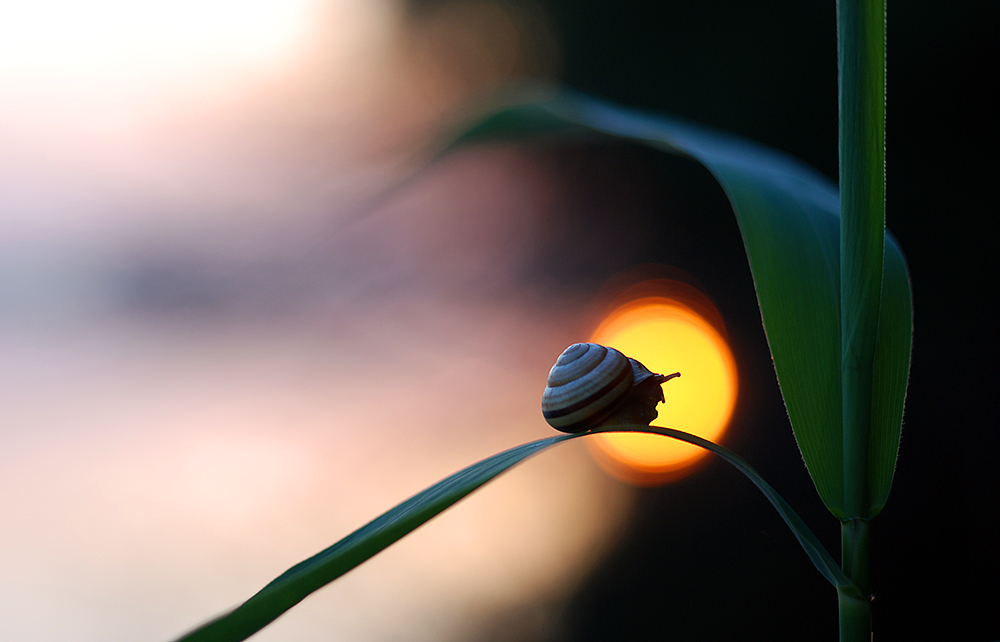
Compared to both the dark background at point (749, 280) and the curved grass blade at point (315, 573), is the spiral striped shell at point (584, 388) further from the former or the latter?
the dark background at point (749, 280)

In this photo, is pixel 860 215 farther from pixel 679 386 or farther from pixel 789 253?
pixel 679 386

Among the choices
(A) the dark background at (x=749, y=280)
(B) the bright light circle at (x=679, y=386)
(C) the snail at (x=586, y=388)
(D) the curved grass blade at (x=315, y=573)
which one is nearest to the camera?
(D) the curved grass blade at (x=315, y=573)

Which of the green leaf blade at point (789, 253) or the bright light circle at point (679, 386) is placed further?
the bright light circle at point (679, 386)

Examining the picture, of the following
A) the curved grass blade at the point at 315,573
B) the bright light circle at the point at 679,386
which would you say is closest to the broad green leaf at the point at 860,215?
the curved grass blade at the point at 315,573

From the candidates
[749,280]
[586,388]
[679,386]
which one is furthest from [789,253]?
[749,280]

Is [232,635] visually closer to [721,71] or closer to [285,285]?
[721,71]

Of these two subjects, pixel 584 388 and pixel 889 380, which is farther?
pixel 584 388

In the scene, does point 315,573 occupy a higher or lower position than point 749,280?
lower
